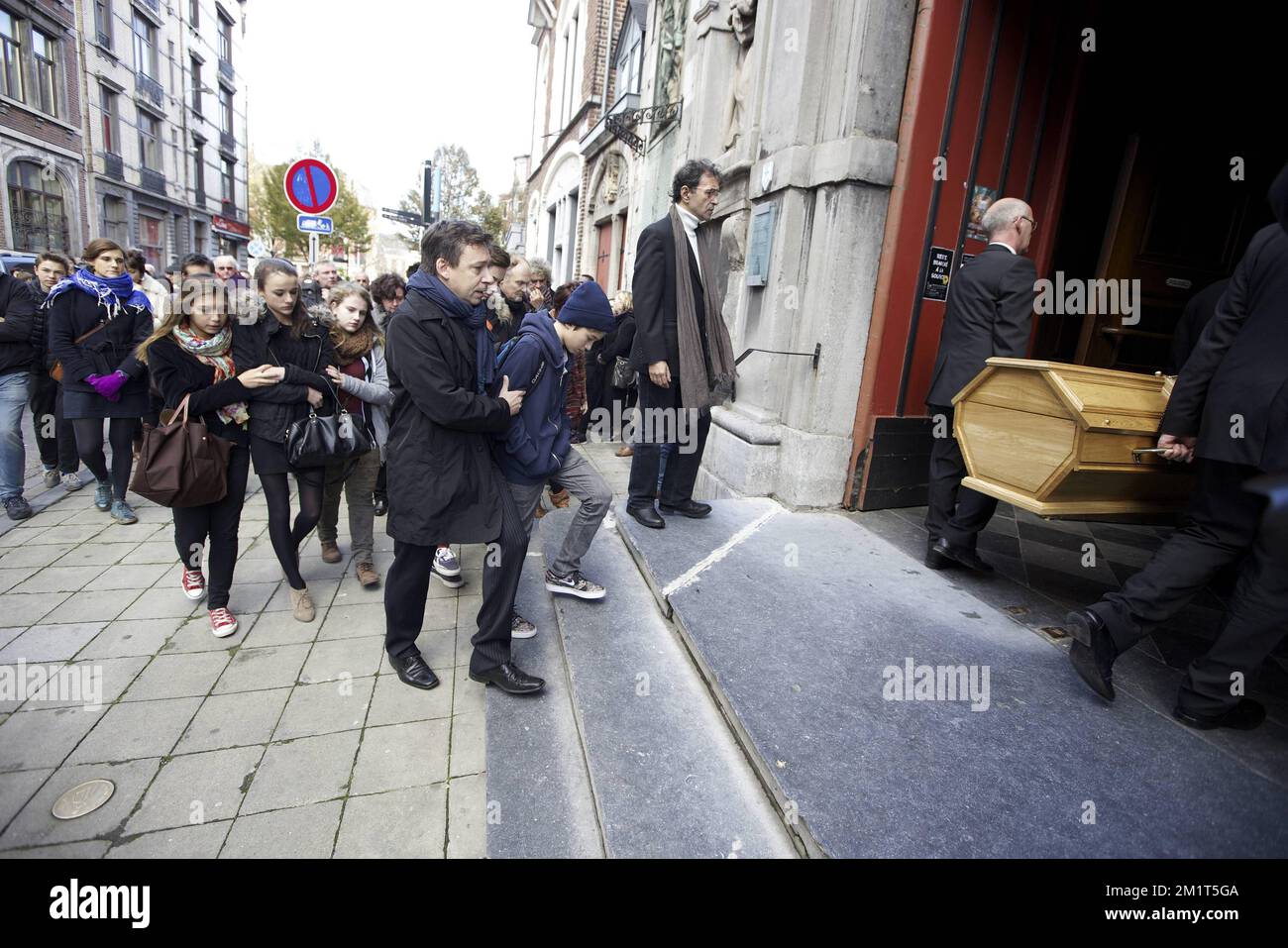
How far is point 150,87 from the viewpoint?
28.6m

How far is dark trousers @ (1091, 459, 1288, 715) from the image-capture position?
2307 mm

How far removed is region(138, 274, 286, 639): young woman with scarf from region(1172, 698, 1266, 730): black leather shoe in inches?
176

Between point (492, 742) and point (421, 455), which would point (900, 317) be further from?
point (492, 742)

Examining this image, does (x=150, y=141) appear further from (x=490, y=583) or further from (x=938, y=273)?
(x=490, y=583)

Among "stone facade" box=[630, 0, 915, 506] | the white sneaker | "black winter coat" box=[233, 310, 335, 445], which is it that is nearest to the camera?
"black winter coat" box=[233, 310, 335, 445]

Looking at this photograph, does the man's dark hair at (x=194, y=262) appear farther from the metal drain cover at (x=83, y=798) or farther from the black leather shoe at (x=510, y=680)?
the black leather shoe at (x=510, y=680)

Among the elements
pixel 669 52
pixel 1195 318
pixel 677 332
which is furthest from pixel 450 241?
pixel 669 52

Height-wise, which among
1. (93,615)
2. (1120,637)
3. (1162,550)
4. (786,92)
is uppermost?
(786,92)

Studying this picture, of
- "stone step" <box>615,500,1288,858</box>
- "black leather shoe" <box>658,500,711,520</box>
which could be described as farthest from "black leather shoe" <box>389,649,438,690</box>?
"black leather shoe" <box>658,500,711,520</box>

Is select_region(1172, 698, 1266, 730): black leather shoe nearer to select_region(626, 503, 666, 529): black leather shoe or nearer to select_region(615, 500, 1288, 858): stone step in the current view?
select_region(615, 500, 1288, 858): stone step

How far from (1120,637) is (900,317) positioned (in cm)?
270

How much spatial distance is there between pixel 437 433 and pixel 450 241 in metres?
0.79

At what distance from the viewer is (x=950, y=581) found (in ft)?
12.3

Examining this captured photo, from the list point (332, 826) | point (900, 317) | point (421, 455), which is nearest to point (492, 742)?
point (332, 826)
